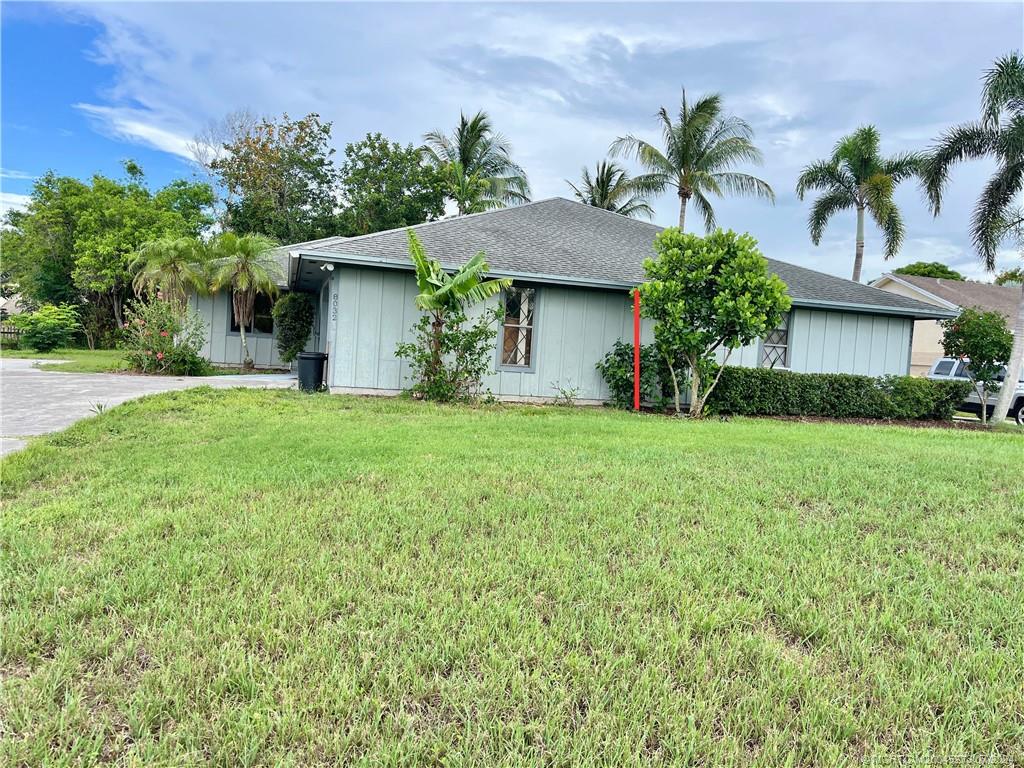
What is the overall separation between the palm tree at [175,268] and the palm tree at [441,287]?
9.61m

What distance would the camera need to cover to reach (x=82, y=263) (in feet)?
71.3

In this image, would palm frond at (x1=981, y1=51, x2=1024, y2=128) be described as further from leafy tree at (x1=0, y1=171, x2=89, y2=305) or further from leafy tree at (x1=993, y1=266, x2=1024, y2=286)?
leafy tree at (x1=993, y1=266, x2=1024, y2=286)

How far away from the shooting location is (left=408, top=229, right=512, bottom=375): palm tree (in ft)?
32.6

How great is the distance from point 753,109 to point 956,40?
13.2 meters

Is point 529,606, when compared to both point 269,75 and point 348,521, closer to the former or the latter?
point 348,521

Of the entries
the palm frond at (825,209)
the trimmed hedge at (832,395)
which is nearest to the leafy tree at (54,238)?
the trimmed hedge at (832,395)

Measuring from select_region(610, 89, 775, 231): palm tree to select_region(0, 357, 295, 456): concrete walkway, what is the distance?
1800 centimetres

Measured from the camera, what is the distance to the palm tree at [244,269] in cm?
1596

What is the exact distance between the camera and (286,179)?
87.5 ft

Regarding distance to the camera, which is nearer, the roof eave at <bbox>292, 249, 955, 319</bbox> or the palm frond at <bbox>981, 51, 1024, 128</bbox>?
the roof eave at <bbox>292, 249, 955, 319</bbox>

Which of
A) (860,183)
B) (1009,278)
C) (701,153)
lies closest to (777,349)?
(701,153)

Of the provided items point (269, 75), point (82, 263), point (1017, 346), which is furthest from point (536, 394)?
point (82, 263)

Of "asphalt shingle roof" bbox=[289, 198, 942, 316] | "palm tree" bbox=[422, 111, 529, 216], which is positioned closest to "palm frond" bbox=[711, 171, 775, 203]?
"palm tree" bbox=[422, 111, 529, 216]

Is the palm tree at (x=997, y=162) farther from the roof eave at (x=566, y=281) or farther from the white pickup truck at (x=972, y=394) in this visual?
the roof eave at (x=566, y=281)
